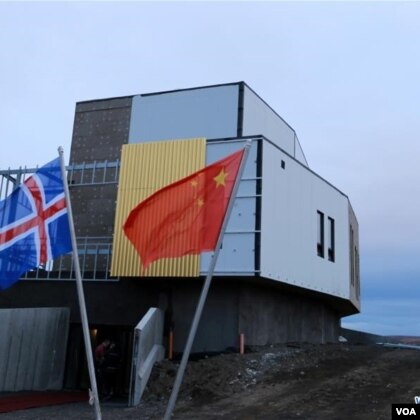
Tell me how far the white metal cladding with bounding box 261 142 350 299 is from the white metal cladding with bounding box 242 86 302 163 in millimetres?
3231

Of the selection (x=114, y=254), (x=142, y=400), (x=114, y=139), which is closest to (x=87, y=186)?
(x=114, y=139)

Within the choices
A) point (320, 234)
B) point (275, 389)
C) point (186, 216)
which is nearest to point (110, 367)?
point (275, 389)

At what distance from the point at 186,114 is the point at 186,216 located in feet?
48.8

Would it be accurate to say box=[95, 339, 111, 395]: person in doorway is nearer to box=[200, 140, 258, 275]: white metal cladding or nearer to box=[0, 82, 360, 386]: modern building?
box=[0, 82, 360, 386]: modern building

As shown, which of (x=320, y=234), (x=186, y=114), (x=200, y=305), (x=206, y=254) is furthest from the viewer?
(x=186, y=114)

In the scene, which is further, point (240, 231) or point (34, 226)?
point (240, 231)

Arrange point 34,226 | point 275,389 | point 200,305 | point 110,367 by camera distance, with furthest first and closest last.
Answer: point 110,367, point 275,389, point 34,226, point 200,305

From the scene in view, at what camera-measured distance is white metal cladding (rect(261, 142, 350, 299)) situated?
1864 cm

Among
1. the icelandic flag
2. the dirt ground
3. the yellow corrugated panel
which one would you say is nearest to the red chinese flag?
the icelandic flag

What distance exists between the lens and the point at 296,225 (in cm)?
2055

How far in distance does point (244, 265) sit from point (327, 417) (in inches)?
263

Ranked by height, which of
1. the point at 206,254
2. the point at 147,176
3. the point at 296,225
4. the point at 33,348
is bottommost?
the point at 33,348

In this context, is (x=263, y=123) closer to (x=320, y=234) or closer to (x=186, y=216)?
(x=320, y=234)

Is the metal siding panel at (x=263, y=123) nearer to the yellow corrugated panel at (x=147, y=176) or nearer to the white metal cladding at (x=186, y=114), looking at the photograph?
the white metal cladding at (x=186, y=114)
